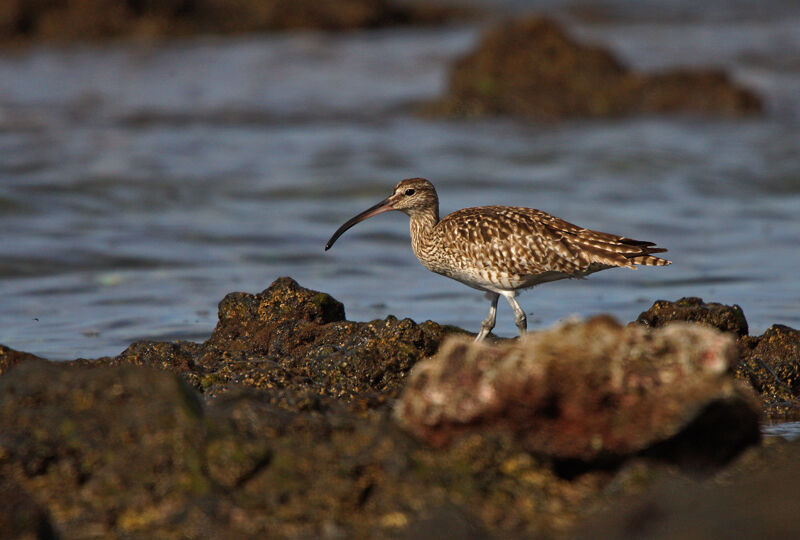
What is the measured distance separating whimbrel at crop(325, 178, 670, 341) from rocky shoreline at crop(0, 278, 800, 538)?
2.78 meters

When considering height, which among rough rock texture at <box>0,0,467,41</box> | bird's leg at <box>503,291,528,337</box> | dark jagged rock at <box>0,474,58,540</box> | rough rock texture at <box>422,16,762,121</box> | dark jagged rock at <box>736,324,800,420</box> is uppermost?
rough rock texture at <box>0,0,467,41</box>

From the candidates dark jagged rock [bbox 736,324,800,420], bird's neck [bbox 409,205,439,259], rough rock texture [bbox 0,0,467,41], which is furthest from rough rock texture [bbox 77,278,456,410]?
rough rock texture [bbox 0,0,467,41]

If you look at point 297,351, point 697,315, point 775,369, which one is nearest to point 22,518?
point 297,351

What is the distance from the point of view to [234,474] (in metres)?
4.41

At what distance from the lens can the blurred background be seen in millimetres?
10164

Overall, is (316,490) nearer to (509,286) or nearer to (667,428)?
(667,428)

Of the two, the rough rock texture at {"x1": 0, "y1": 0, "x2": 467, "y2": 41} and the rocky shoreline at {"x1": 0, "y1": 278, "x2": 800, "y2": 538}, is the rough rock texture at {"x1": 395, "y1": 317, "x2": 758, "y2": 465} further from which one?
the rough rock texture at {"x1": 0, "y1": 0, "x2": 467, "y2": 41}

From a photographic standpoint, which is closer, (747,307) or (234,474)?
(234,474)

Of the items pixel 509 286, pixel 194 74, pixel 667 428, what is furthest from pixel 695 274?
pixel 194 74

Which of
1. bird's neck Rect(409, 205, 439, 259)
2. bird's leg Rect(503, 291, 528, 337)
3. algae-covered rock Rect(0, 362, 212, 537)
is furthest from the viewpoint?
bird's neck Rect(409, 205, 439, 259)

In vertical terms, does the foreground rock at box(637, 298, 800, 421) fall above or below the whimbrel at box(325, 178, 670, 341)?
below

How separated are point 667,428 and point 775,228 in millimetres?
9145

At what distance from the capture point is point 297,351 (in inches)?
279

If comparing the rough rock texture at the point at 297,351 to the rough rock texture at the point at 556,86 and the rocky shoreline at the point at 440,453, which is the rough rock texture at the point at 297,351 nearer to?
→ the rocky shoreline at the point at 440,453
